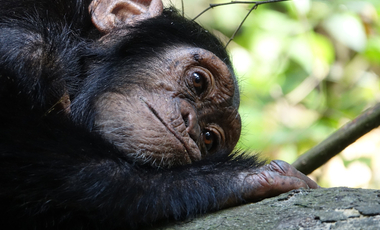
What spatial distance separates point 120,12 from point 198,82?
34.4 inches

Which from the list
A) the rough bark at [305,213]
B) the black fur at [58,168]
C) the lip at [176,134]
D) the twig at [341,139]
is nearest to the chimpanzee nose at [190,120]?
the lip at [176,134]

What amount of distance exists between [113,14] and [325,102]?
16.1 feet

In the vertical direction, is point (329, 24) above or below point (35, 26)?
above

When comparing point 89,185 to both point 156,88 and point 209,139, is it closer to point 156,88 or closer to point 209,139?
point 156,88

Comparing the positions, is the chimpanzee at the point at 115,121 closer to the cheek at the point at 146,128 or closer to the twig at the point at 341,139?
the cheek at the point at 146,128

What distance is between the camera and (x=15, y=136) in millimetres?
2049

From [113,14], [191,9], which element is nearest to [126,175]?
[113,14]

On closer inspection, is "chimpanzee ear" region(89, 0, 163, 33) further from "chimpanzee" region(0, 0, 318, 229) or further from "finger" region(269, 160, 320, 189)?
"finger" region(269, 160, 320, 189)

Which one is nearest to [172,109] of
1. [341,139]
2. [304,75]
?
[341,139]

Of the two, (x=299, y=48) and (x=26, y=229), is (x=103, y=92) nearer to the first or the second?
(x=26, y=229)

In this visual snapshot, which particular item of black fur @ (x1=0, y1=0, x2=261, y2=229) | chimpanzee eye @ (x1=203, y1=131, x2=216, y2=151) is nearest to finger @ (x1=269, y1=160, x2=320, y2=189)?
black fur @ (x1=0, y1=0, x2=261, y2=229)

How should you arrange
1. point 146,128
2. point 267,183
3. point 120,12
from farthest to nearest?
1. point 120,12
2. point 146,128
3. point 267,183

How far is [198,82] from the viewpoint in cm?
309

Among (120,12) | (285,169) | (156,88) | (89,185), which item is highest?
(120,12)
